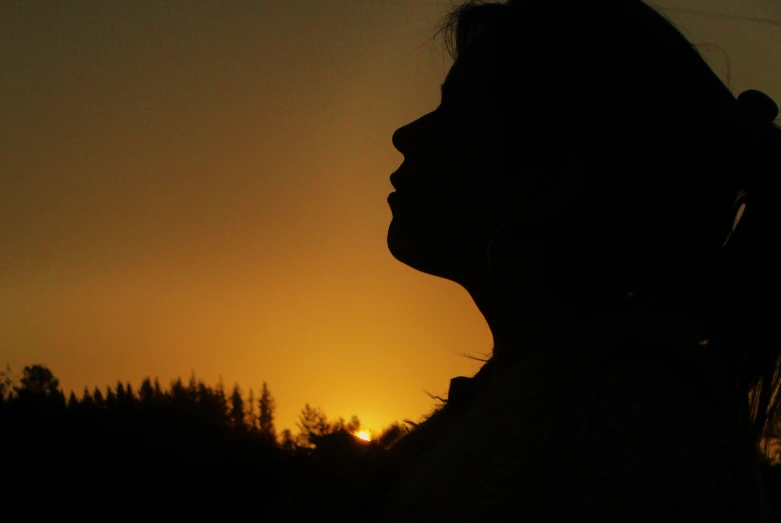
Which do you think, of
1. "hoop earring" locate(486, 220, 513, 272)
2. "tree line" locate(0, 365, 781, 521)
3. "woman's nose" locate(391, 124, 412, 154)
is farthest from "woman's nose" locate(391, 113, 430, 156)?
"tree line" locate(0, 365, 781, 521)

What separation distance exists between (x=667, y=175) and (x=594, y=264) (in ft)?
0.84

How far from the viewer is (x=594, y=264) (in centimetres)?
158

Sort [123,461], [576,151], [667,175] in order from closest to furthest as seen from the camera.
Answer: [667,175]
[576,151]
[123,461]

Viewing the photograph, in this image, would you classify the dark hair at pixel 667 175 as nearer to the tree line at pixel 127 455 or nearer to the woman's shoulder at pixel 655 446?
the woman's shoulder at pixel 655 446

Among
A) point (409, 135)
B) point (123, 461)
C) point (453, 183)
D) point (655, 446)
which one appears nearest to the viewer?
point (655, 446)

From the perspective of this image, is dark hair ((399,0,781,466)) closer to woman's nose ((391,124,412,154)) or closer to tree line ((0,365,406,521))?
woman's nose ((391,124,412,154))

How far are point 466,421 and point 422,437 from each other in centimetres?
53

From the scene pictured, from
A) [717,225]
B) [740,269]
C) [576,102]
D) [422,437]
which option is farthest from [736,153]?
[422,437]

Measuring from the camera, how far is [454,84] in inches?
80.6

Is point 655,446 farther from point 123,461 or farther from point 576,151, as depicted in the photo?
point 123,461

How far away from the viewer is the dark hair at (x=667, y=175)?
1.45 m

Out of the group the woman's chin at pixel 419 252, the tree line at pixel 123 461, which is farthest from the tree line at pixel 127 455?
the woman's chin at pixel 419 252

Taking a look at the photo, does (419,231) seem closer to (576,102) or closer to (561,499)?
(576,102)

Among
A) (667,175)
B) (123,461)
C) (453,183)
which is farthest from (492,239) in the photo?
(123,461)
